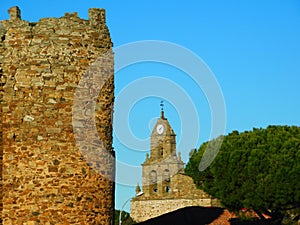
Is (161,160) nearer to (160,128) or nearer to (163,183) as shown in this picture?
(163,183)

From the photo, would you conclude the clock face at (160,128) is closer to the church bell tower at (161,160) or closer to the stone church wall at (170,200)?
the church bell tower at (161,160)

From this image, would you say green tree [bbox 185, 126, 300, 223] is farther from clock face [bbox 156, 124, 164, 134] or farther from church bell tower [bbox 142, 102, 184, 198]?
clock face [bbox 156, 124, 164, 134]

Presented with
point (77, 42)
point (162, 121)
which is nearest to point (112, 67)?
point (77, 42)

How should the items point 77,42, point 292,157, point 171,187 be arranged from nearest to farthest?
point 77,42, point 292,157, point 171,187

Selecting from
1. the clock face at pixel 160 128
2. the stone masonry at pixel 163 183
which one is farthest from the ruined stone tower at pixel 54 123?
the clock face at pixel 160 128

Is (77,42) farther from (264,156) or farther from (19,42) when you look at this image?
(264,156)

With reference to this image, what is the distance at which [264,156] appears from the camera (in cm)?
A: 2306

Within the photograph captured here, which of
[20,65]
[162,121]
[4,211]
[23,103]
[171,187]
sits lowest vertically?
[4,211]

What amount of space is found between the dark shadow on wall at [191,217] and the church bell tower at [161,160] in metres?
19.6

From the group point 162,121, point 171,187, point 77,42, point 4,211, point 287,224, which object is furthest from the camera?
point 162,121

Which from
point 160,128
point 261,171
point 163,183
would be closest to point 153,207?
point 163,183

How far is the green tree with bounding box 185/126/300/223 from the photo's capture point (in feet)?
73.5

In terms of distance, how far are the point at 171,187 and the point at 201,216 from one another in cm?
2027

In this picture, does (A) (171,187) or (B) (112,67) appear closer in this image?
(B) (112,67)
